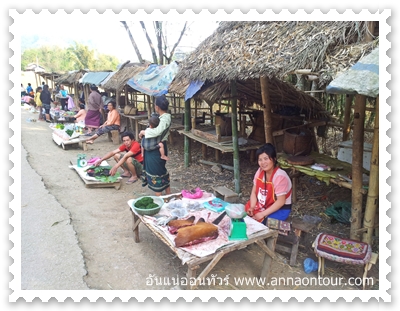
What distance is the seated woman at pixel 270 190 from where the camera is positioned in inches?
132

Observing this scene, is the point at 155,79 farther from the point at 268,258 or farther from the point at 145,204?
the point at 268,258

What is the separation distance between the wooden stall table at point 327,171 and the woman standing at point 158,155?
1945 mm

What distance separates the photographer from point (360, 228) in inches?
147

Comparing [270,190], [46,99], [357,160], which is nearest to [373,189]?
[357,160]

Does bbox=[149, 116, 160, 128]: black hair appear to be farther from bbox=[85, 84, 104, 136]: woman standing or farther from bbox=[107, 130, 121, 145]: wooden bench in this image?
bbox=[85, 84, 104, 136]: woman standing

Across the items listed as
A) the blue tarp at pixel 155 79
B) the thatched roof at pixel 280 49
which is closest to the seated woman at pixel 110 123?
the blue tarp at pixel 155 79

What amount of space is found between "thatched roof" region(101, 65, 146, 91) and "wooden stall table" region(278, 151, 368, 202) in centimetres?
613

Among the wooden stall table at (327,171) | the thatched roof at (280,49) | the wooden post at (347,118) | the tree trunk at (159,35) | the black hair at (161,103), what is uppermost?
the tree trunk at (159,35)

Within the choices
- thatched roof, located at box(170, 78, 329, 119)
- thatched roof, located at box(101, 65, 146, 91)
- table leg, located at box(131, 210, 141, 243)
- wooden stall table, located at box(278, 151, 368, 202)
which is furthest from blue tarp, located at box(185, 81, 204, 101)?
thatched roof, located at box(101, 65, 146, 91)

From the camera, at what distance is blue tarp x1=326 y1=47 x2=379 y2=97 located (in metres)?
2.35

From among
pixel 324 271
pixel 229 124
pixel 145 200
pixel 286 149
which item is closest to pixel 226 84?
pixel 229 124

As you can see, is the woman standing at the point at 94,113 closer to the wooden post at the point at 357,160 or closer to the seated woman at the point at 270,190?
the seated woman at the point at 270,190

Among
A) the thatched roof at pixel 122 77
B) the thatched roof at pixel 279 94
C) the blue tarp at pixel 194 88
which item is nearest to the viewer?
the blue tarp at pixel 194 88

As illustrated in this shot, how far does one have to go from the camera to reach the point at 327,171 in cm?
445
